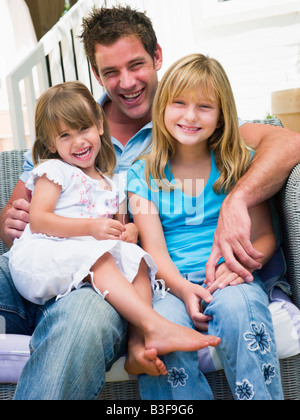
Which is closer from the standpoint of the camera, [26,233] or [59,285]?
[59,285]

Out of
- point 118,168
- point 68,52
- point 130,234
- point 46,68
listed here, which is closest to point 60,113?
point 118,168

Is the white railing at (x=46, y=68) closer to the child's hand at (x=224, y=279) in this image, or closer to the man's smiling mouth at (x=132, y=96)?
the man's smiling mouth at (x=132, y=96)

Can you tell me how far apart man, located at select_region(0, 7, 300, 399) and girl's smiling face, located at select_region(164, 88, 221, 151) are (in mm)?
188

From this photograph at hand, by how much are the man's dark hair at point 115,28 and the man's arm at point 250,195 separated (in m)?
0.64

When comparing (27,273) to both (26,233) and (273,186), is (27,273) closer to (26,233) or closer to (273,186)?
(26,233)

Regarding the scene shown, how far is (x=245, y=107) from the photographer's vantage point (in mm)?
4133

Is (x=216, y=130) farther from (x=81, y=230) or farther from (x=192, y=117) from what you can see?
(x=81, y=230)

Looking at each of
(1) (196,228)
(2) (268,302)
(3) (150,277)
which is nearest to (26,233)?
(3) (150,277)

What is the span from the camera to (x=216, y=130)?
67.6 inches

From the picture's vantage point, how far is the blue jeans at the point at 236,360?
1.22m

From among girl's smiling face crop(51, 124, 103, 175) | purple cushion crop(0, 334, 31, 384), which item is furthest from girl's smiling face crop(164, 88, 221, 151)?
purple cushion crop(0, 334, 31, 384)
